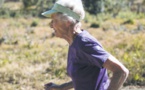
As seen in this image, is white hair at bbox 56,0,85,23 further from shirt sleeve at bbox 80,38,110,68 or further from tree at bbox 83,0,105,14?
tree at bbox 83,0,105,14

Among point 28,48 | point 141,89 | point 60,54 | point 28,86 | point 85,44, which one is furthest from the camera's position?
point 28,48

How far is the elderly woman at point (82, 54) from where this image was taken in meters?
2.11

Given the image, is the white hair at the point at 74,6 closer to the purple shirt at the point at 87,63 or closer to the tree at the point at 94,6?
the purple shirt at the point at 87,63

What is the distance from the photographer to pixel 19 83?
7.86 metres

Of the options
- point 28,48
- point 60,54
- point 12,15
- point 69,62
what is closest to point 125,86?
point 60,54

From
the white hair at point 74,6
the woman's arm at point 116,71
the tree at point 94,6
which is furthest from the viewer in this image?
the tree at point 94,6

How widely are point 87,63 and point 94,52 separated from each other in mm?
147

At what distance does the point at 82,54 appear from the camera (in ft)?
7.27

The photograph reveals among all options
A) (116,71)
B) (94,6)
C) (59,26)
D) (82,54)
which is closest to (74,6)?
(59,26)

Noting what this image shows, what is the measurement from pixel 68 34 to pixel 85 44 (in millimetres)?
164

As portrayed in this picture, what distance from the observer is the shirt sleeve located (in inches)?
83.1

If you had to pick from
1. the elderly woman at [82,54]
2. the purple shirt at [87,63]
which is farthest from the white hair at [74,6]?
the purple shirt at [87,63]

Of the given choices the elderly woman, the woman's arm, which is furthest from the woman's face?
the woman's arm

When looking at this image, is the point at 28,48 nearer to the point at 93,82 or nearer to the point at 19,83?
the point at 19,83
